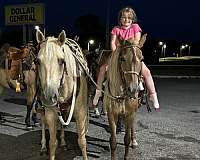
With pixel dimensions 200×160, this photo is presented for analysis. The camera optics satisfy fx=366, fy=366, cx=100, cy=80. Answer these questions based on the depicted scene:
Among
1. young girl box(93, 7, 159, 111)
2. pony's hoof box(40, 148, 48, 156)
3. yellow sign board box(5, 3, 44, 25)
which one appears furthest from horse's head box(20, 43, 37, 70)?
young girl box(93, 7, 159, 111)

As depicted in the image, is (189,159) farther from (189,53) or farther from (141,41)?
(189,53)

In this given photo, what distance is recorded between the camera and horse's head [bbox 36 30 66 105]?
167 inches

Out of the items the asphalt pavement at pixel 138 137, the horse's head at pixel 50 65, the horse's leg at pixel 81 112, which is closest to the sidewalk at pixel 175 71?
the asphalt pavement at pixel 138 137

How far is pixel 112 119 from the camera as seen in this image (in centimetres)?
567

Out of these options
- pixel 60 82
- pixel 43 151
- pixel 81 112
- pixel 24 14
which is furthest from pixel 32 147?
pixel 24 14

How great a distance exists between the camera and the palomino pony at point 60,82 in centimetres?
430

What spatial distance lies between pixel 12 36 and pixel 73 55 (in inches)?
2679

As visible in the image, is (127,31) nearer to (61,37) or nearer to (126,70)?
(126,70)

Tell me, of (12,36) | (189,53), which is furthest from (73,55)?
(189,53)

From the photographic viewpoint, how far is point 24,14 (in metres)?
10.3

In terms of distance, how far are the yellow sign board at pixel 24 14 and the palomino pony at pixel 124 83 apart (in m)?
5.01

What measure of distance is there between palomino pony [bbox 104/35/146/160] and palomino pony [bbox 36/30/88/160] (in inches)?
16.2

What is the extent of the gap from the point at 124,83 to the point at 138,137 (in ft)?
9.48

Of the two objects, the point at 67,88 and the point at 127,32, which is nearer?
the point at 67,88
